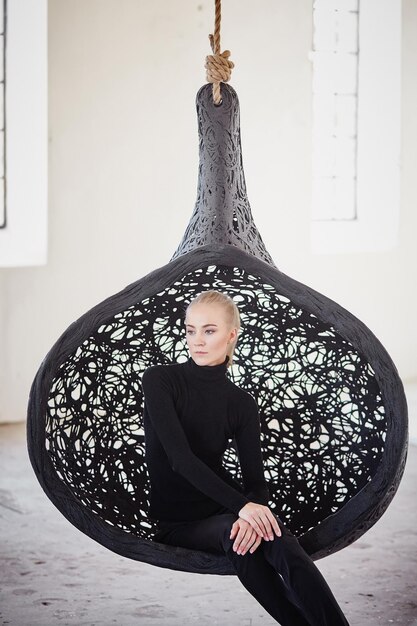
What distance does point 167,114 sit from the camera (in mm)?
5352

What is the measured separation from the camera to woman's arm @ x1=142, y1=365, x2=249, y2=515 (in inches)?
94.3

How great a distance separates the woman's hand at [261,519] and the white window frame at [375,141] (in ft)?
12.1

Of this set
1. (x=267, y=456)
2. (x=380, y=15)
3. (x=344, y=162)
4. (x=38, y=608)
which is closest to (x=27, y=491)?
(x=38, y=608)

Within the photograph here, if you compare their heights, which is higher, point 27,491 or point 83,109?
point 83,109

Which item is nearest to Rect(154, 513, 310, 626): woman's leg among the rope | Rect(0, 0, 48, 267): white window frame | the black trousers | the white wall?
the black trousers

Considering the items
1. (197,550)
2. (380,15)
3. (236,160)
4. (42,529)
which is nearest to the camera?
(197,550)

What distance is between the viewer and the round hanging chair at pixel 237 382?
2.44m

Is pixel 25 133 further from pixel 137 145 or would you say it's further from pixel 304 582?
pixel 304 582

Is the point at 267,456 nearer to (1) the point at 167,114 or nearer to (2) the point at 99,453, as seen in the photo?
(2) the point at 99,453

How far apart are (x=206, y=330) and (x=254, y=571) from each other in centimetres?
57

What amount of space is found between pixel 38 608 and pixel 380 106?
3.97 meters

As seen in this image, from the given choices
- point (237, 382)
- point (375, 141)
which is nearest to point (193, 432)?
point (237, 382)

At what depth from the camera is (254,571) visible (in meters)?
2.29

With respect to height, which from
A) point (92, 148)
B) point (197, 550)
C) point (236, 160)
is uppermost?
point (92, 148)
